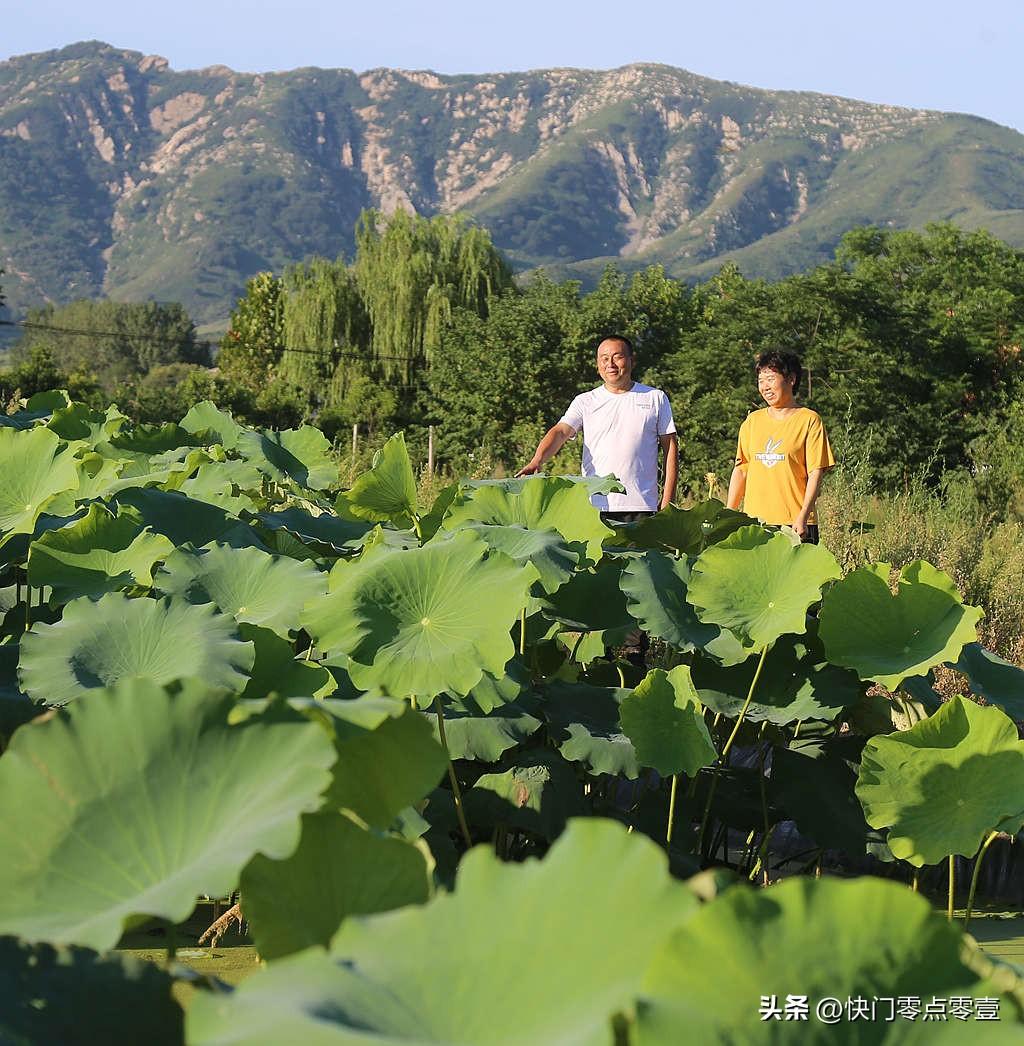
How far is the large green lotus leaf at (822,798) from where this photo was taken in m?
1.95

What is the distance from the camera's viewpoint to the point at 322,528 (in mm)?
2604

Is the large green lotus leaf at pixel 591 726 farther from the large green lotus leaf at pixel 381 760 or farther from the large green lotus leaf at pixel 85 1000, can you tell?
the large green lotus leaf at pixel 85 1000

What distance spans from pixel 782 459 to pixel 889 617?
2.44 meters

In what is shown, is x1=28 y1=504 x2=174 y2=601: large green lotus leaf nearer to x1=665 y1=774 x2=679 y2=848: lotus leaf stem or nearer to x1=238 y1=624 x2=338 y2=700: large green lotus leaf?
x1=238 y1=624 x2=338 y2=700: large green lotus leaf

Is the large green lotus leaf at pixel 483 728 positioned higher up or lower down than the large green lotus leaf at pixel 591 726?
higher up

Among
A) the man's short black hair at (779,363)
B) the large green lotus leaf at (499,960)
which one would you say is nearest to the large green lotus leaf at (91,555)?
the large green lotus leaf at (499,960)

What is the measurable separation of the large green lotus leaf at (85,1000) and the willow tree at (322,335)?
969 inches

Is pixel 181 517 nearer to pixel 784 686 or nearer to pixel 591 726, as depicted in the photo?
pixel 591 726

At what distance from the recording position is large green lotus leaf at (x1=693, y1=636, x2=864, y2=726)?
6.37 feet

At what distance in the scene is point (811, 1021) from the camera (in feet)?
2.06

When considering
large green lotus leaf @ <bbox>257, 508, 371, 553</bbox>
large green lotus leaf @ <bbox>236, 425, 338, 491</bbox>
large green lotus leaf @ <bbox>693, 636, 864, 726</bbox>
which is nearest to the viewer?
large green lotus leaf @ <bbox>693, 636, 864, 726</bbox>

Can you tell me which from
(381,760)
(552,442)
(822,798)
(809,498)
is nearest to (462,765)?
(822,798)

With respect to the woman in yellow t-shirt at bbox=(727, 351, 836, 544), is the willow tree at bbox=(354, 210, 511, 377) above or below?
below

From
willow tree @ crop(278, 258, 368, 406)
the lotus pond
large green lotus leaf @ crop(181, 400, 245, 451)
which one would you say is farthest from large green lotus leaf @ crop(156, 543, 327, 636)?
willow tree @ crop(278, 258, 368, 406)
